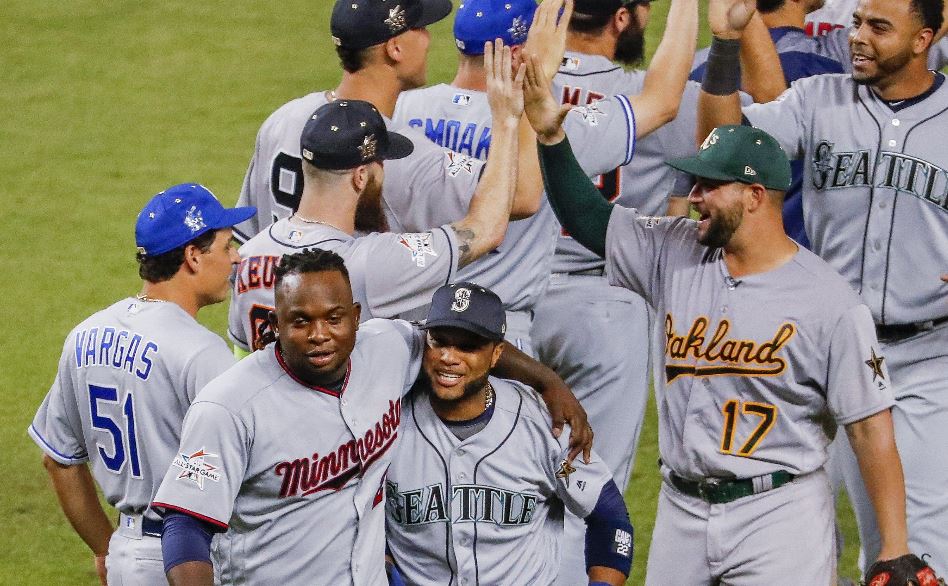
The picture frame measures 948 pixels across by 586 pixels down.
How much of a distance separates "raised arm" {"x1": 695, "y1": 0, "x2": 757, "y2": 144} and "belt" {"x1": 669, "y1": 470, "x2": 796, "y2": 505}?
1.08m

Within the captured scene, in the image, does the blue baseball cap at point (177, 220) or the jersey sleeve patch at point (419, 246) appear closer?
the jersey sleeve patch at point (419, 246)

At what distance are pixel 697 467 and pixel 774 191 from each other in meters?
0.77

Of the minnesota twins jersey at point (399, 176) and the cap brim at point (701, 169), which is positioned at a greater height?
the cap brim at point (701, 169)

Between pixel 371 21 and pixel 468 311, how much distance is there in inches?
40.8

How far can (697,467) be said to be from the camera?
4098 mm

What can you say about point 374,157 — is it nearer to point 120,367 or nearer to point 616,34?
point 120,367

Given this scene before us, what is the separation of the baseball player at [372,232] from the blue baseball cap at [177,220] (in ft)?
0.44

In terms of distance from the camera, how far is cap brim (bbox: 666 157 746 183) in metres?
3.99

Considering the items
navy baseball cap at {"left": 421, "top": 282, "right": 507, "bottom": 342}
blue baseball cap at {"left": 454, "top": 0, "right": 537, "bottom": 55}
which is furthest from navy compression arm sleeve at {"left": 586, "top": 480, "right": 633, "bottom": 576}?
blue baseball cap at {"left": 454, "top": 0, "right": 537, "bottom": 55}

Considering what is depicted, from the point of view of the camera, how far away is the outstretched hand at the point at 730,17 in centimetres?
433

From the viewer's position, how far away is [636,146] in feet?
17.5

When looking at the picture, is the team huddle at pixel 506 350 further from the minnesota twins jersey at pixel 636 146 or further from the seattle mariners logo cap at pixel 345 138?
the minnesota twins jersey at pixel 636 146

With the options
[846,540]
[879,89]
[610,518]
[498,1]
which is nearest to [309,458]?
[610,518]

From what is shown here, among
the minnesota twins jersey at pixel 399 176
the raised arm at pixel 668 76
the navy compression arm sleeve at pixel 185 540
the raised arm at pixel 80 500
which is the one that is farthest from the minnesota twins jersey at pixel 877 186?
the raised arm at pixel 80 500
